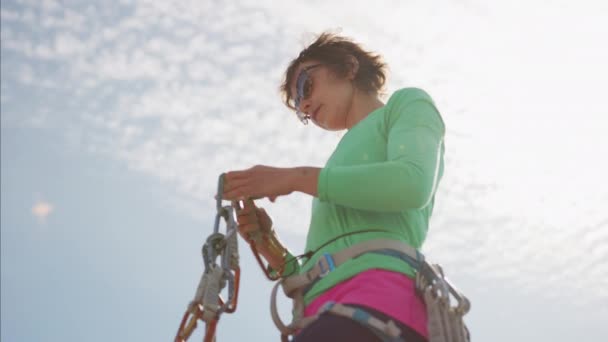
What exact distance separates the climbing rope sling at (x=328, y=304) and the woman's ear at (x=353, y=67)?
1451mm

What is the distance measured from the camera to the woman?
3.01 m

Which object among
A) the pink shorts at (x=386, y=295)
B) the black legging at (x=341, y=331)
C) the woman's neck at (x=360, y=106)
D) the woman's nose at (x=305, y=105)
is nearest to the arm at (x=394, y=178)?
Answer: the pink shorts at (x=386, y=295)

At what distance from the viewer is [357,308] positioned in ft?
9.69

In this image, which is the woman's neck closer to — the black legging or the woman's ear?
the woman's ear

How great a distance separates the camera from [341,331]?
2902 mm

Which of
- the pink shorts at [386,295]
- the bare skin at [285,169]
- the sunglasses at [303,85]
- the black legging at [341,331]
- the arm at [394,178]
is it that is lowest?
the black legging at [341,331]

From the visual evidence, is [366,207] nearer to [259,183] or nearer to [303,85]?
[259,183]

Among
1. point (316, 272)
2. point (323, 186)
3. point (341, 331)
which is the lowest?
point (341, 331)

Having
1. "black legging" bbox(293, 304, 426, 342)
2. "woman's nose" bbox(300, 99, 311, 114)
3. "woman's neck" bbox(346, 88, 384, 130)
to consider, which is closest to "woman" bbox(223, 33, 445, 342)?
"black legging" bbox(293, 304, 426, 342)

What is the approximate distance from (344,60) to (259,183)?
4.75 feet

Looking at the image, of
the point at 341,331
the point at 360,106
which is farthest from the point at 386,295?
the point at 360,106

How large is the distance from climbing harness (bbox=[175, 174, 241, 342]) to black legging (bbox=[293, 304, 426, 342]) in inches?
17.2

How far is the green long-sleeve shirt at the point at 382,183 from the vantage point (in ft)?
10.2

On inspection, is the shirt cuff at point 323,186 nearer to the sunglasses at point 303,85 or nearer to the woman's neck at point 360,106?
the woman's neck at point 360,106
